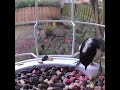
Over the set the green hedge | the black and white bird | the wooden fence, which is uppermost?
the green hedge

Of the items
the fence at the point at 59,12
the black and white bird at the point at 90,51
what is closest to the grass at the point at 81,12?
the fence at the point at 59,12

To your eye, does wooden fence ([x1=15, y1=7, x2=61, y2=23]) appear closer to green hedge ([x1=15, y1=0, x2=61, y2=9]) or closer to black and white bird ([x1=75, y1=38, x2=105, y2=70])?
green hedge ([x1=15, y1=0, x2=61, y2=9])

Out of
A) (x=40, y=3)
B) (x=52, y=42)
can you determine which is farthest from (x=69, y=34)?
(x=40, y=3)

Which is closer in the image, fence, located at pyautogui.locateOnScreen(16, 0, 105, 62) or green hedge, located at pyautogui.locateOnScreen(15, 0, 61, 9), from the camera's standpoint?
green hedge, located at pyautogui.locateOnScreen(15, 0, 61, 9)

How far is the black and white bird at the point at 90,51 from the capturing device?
0.96 metres

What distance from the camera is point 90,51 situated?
1.05 m

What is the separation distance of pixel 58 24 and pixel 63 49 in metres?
0.15

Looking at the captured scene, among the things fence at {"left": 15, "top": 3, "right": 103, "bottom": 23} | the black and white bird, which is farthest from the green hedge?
the black and white bird

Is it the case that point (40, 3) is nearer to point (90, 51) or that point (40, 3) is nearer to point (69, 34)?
point (69, 34)

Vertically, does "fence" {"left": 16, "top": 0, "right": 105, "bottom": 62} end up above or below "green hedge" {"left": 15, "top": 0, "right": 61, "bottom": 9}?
below

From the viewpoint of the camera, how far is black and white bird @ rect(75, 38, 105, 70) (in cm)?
96

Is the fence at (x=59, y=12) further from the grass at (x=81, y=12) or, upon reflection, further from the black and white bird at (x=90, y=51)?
the black and white bird at (x=90, y=51)
